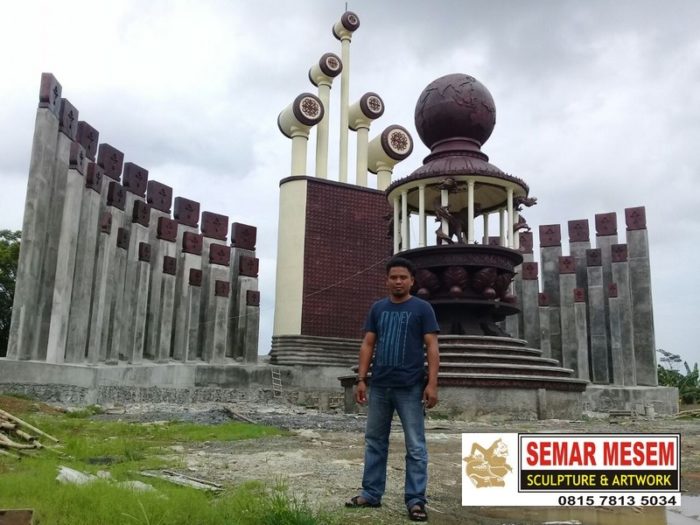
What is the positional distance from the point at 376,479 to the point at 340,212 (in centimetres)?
2030

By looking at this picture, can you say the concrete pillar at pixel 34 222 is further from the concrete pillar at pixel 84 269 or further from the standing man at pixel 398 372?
the standing man at pixel 398 372

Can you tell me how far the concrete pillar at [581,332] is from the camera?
19.6 metres

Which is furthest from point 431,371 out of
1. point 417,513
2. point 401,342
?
point 417,513

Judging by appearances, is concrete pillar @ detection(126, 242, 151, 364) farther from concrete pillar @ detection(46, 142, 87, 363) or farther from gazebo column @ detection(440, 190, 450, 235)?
gazebo column @ detection(440, 190, 450, 235)

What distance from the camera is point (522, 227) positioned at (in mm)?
17781

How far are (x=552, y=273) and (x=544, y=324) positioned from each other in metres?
1.65

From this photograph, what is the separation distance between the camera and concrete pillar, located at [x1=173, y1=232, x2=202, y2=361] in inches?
802

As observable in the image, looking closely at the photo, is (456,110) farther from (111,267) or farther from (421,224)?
(111,267)

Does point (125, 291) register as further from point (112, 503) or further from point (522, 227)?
point (112, 503)

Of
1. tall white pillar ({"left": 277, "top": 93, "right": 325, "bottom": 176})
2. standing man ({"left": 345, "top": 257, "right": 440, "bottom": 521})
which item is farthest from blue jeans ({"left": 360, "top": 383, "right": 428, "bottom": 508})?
tall white pillar ({"left": 277, "top": 93, "right": 325, "bottom": 176})

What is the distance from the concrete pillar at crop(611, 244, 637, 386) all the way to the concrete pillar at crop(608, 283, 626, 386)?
0.06m

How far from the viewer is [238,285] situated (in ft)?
72.8

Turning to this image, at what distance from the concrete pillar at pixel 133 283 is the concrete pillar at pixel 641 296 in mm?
14014

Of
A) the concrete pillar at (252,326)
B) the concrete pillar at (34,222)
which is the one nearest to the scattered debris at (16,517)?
the concrete pillar at (34,222)
